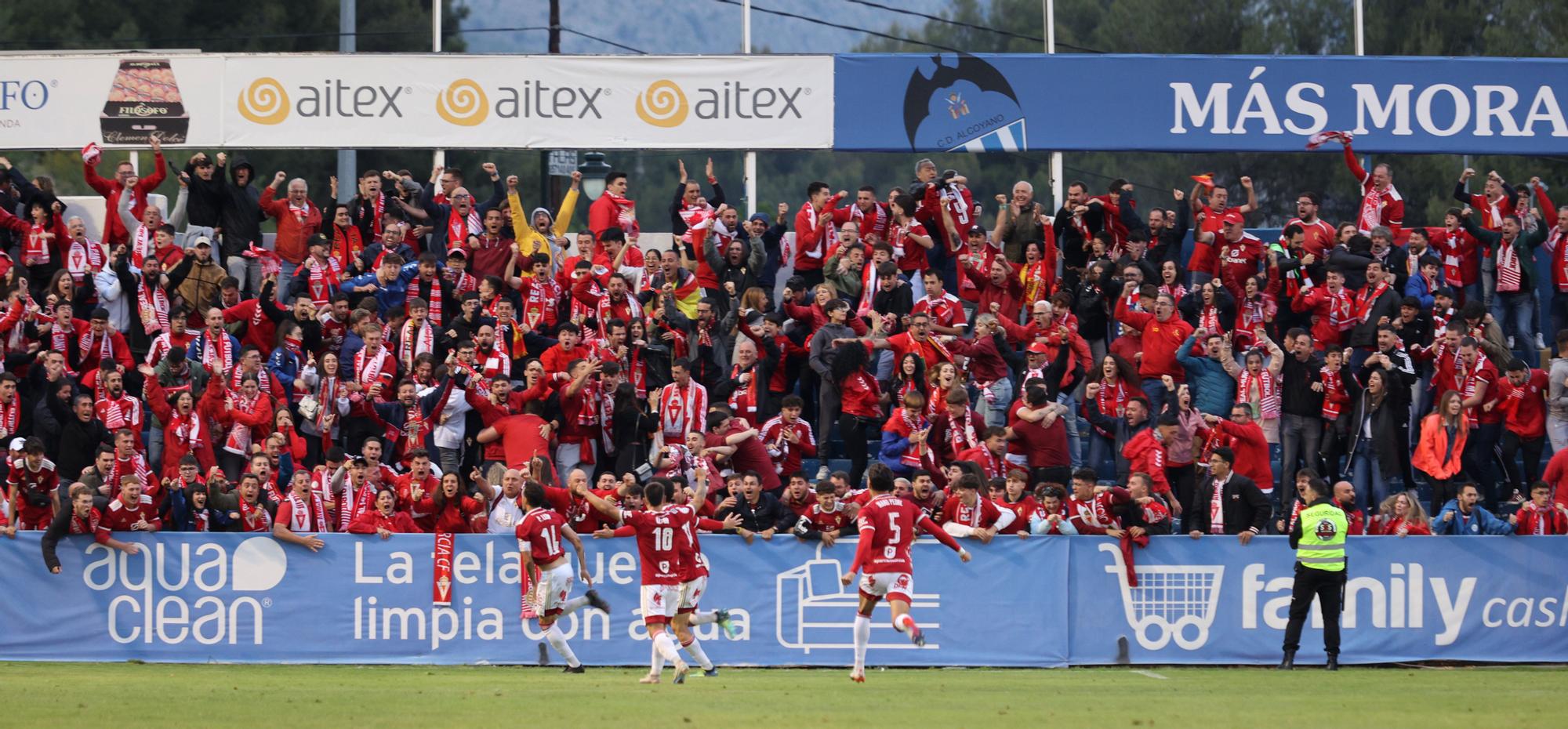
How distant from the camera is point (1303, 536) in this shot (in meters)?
17.7

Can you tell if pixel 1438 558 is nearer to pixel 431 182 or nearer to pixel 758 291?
pixel 758 291

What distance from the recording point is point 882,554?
1631 cm

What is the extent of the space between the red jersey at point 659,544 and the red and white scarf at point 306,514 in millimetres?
4296

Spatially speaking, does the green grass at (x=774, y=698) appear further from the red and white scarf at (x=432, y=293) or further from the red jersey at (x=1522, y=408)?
the red and white scarf at (x=432, y=293)

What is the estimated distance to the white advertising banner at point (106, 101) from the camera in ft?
82.0

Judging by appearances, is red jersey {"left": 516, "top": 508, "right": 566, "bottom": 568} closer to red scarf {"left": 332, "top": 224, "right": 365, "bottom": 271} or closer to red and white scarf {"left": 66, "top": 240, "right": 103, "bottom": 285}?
red scarf {"left": 332, "top": 224, "right": 365, "bottom": 271}

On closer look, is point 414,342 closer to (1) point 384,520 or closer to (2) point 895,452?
(1) point 384,520

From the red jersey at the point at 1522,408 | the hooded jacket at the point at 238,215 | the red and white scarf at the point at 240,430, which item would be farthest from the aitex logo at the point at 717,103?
the red jersey at the point at 1522,408

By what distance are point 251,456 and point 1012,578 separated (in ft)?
25.4

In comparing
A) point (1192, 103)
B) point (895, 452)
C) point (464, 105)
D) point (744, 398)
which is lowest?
point (895, 452)

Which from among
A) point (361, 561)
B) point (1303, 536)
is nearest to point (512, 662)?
point (361, 561)

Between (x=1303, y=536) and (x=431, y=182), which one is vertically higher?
(x=431, y=182)

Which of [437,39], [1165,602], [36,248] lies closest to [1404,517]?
[1165,602]

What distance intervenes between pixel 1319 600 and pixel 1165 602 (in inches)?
56.8
